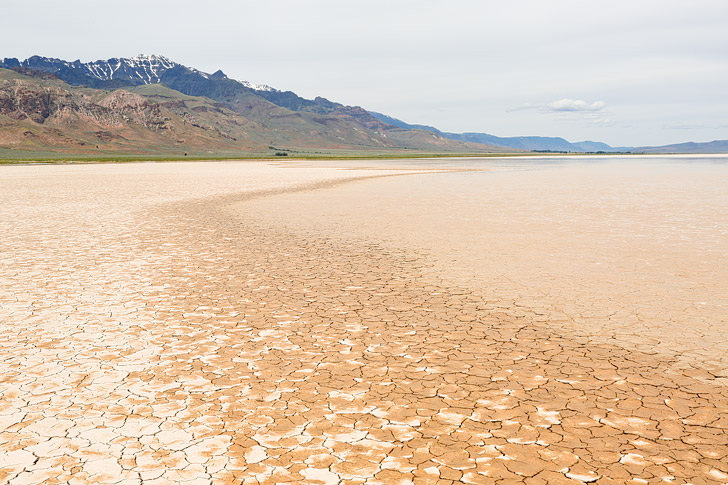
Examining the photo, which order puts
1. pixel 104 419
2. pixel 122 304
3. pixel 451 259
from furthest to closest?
pixel 451 259, pixel 122 304, pixel 104 419

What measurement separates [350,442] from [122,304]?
5926 mm

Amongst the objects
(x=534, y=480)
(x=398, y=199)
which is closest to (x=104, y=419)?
(x=534, y=480)

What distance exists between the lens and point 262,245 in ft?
49.8

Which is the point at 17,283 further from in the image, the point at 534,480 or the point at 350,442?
the point at 534,480

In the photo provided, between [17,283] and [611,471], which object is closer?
[611,471]

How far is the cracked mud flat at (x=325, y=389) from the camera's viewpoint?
14.9ft

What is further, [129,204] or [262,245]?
[129,204]

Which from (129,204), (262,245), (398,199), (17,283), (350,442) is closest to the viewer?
(350,442)

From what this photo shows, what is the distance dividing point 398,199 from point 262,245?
1470cm

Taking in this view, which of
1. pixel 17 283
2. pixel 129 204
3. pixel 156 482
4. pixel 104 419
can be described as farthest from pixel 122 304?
pixel 129 204

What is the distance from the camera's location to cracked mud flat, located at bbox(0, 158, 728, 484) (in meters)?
4.55

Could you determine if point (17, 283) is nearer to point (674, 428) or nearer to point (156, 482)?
point (156, 482)

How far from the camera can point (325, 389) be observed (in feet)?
19.6

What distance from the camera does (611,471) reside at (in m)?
4.42
